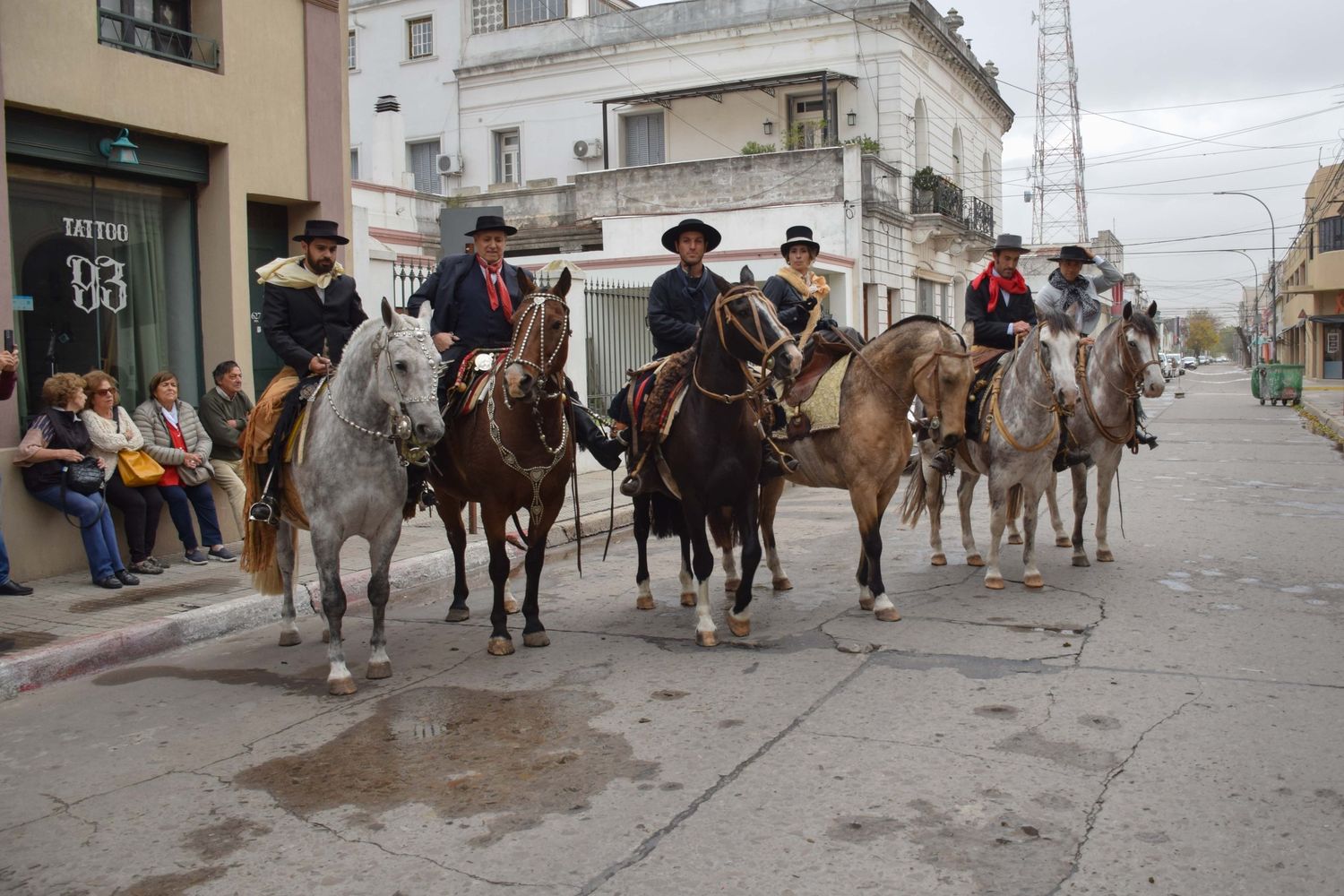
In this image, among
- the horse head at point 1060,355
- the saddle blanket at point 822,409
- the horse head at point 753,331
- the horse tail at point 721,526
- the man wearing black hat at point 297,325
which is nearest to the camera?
the horse head at point 753,331

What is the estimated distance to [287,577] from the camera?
7.23 meters

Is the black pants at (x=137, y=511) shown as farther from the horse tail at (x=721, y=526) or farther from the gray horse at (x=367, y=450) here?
the horse tail at (x=721, y=526)

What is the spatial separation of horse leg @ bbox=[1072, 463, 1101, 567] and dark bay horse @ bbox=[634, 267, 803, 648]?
10.9 feet

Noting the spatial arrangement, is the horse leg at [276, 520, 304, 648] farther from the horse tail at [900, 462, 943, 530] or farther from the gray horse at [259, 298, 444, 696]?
the horse tail at [900, 462, 943, 530]

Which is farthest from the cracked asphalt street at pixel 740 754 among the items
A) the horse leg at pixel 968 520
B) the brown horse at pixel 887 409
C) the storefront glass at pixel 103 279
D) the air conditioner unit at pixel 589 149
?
the air conditioner unit at pixel 589 149

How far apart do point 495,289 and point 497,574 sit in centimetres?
194

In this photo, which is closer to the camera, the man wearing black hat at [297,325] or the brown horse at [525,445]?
the brown horse at [525,445]

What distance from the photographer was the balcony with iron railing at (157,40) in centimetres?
966

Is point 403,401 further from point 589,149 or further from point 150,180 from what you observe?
point 589,149

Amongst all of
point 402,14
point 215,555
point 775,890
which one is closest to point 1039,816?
point 775,890

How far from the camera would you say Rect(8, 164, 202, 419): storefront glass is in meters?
9.26

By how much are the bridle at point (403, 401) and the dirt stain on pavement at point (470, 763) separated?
1385 mm

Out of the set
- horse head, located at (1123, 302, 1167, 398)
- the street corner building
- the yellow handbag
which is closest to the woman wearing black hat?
horse head, located at (1123, 302, 1167, 398)

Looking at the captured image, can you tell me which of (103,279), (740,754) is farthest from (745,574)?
(103,279)
